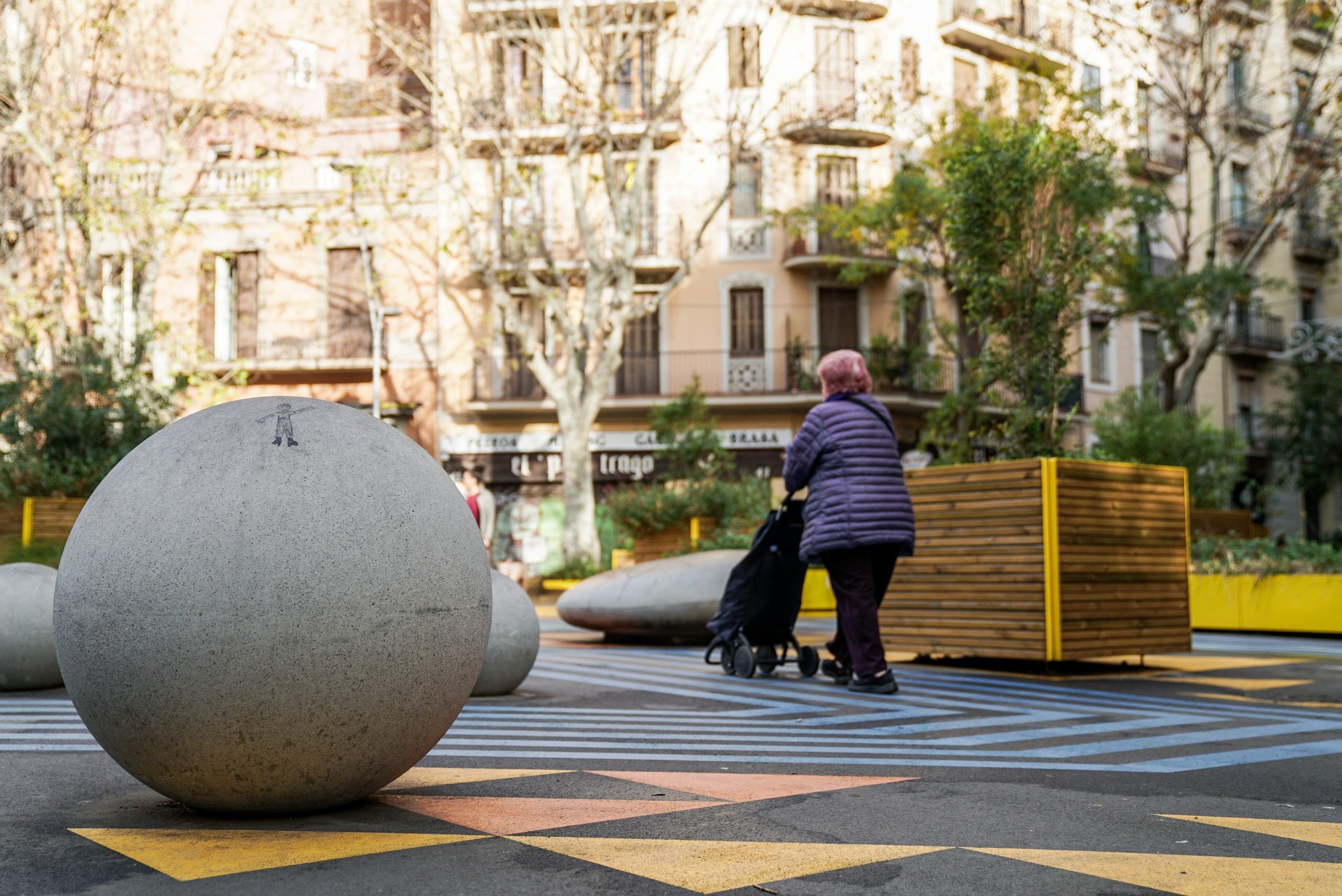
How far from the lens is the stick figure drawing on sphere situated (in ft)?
13.5

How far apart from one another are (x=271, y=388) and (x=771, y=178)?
1414cm

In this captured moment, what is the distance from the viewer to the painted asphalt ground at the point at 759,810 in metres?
3.40

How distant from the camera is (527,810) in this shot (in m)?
4.31

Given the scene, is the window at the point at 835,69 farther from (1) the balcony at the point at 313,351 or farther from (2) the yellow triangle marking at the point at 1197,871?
(2) the yellow triangle marking at the point at 1197,871

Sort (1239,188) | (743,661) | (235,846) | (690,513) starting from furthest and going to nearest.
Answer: (1239,188) < (690,513) < (743,661) < (235,846)

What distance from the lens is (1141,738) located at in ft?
20.5

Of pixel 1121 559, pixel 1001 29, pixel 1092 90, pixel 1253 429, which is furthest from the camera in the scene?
pixel 1253 429

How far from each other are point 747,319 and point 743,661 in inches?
1078

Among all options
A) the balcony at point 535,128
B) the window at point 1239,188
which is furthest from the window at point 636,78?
the window at point 1239,188

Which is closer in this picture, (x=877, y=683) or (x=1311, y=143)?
(x=877, y=683)

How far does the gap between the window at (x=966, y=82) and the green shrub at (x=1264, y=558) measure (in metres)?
21.1

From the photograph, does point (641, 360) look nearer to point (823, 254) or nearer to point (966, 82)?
point (823, 254)

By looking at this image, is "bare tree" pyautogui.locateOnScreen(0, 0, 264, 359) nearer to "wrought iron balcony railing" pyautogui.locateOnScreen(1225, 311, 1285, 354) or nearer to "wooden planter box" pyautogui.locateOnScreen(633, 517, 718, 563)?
"wooden planter box" pyautogui.locateOnScreen(633, 517, 718, 563)

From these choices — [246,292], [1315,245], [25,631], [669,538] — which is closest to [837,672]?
[25,631]
